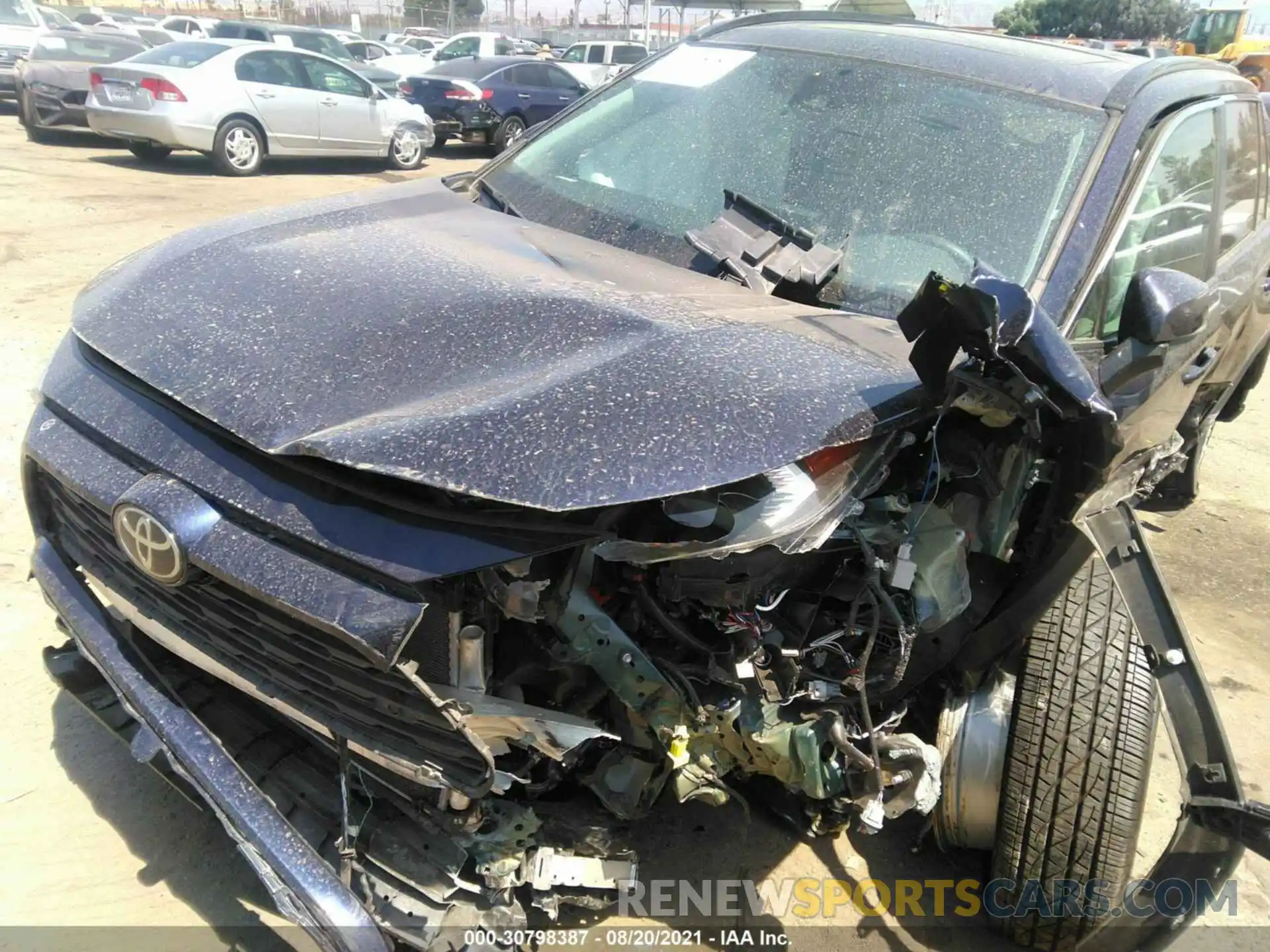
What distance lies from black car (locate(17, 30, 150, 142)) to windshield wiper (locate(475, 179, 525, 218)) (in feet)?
33.9

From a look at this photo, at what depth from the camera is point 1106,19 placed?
42.0 m

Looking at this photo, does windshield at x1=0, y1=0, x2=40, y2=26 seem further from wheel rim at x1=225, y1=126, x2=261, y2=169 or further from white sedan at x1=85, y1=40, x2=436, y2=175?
wheel rim at x1=225, y1=126, x2=261, y2=169

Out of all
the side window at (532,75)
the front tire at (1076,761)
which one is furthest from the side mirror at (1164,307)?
the side window at (532,75)

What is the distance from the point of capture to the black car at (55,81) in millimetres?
11039

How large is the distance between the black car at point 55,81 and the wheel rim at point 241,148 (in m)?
2.13

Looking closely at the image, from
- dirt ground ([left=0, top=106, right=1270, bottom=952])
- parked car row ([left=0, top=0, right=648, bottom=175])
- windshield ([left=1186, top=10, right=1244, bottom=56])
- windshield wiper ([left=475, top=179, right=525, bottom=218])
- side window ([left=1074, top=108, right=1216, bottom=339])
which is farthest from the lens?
windshield ([left=1186, top=10, right=1244, bottom=56])

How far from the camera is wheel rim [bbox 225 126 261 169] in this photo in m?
10.5

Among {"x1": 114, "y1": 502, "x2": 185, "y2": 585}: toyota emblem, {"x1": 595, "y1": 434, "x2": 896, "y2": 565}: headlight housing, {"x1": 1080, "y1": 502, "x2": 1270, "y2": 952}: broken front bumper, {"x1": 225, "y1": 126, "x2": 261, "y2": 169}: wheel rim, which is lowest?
{"x1": 225, "y1": 126, "x2": 261, "y2": 169}: wheel rim

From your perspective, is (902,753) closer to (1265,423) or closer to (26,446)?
(26,446)

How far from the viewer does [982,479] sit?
206cm

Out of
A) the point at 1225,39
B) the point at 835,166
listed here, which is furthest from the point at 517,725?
the point at 1225,39

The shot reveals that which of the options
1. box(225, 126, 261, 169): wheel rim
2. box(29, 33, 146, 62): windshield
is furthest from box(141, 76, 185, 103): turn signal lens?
box(29, 33, 146, 62): windshield

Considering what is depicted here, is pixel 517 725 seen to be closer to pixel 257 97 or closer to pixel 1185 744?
pixel 1185 744

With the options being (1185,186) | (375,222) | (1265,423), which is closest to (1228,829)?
(1185,186)
